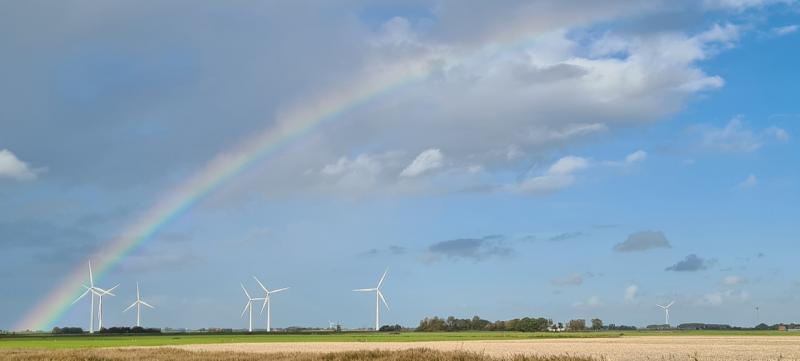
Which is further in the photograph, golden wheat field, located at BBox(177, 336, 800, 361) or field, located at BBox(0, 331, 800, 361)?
golden wheat field, located at BBox(177, 336, 800, 361)

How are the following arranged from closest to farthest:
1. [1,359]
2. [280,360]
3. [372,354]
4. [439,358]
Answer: [439,358], [372,354], [280,360], [1,359]

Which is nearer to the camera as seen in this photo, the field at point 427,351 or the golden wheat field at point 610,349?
the field at point 427,351

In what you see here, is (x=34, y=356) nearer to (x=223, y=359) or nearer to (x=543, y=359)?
(x=223, y=359)

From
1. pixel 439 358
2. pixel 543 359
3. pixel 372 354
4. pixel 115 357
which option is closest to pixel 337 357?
pixel 372 354

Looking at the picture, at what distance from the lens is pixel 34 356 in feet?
214

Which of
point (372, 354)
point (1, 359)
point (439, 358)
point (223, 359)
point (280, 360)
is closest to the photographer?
point (439, 358)

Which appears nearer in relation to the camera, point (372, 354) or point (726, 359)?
point (372, 354)

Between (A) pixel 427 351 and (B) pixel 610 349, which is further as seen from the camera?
(B) pixel 610 349

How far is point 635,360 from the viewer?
57.3 meters

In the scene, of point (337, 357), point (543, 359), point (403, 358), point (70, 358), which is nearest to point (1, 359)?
point (70, 358)

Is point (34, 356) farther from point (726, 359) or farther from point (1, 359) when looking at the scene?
point (726, 359)

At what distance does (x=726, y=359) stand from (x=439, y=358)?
2833 cm

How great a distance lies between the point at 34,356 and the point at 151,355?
9.99m

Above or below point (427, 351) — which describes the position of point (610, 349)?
below
